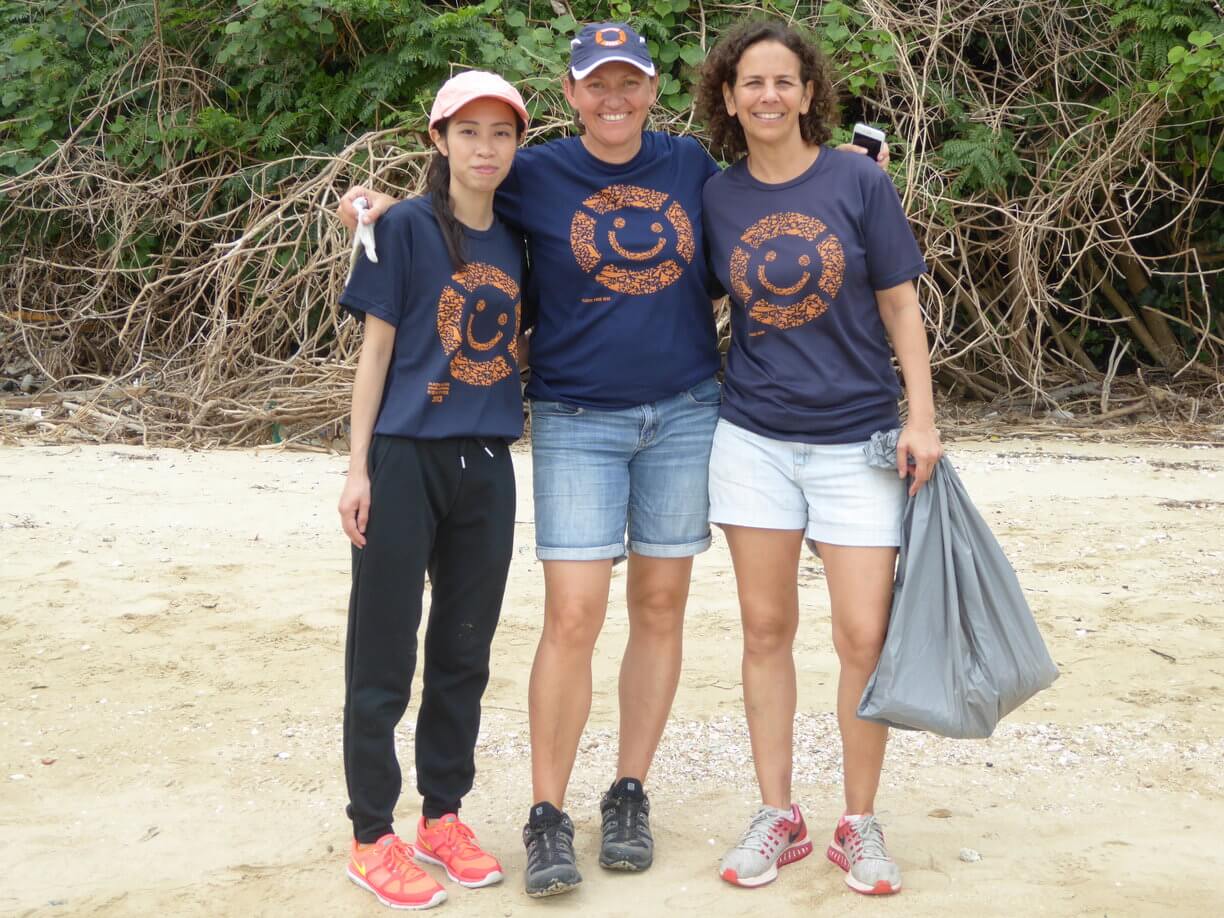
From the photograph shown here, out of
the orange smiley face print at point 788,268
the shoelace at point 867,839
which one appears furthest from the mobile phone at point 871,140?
the shoelace at point 867,839

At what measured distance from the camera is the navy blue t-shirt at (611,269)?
112 inches

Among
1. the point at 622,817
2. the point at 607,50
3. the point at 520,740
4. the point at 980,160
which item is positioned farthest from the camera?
the point at 980,160

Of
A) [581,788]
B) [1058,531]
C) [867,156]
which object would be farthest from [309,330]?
[867,156]

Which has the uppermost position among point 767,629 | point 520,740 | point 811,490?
point 811,490

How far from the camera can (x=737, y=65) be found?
290 cm

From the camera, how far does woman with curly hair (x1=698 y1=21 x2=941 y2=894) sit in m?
2.80

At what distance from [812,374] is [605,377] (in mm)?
429

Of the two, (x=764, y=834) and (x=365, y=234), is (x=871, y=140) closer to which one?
(x=365, y=234)

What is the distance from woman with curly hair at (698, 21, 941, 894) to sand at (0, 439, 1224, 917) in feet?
1.30

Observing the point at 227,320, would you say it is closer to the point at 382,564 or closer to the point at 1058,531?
the point at 1058,531

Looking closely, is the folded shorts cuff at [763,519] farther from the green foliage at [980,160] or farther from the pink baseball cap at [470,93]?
the green foliage at [980,160]

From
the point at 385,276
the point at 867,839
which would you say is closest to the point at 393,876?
the point at 867,839

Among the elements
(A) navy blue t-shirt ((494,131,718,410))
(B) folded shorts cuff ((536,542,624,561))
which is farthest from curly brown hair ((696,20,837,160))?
(B) folded shorts cuff ((536,542,624,561))

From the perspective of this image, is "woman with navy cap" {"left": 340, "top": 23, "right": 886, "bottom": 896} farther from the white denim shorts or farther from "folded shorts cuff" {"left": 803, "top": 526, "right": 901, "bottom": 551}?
"folded shorts cuff" {"left": 803, "top": 526, "right": 901, "bottom": 551}
